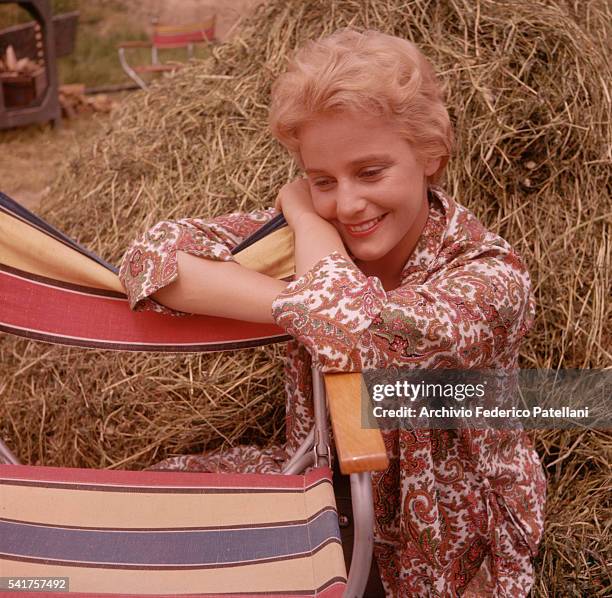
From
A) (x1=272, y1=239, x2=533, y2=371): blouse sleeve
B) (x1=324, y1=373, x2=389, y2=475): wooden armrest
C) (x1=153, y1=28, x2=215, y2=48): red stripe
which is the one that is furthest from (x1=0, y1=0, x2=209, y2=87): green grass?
(x1=324, y1=373, x2=389, y2=475): wooden armrest

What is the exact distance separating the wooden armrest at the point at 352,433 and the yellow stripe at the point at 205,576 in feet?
0.91

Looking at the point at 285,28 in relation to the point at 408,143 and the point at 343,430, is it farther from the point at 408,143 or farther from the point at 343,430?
the point at 343,430

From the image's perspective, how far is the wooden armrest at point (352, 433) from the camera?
3.46ft

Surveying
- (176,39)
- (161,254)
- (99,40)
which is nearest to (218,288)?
(161,254)

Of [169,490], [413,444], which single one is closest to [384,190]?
[413,444]

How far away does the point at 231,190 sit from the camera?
2363 millimetres

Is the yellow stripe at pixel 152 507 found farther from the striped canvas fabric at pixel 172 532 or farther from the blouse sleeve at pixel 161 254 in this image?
the blouse sleeve at pixel 161 254

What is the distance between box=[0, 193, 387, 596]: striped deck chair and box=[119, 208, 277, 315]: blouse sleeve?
6 cm

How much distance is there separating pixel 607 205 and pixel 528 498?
1.01 metres

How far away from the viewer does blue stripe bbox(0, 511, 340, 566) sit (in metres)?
1.36

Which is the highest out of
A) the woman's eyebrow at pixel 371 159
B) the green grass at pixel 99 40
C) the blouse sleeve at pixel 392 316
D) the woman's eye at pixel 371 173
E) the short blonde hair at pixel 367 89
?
the short blonde hair at pixel 367 89

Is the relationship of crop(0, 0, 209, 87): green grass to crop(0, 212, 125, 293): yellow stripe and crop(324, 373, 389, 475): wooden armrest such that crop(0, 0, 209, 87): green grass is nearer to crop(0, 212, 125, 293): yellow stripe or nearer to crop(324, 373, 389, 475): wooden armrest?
crop(0, 212, 125, 293): yellow stripe
